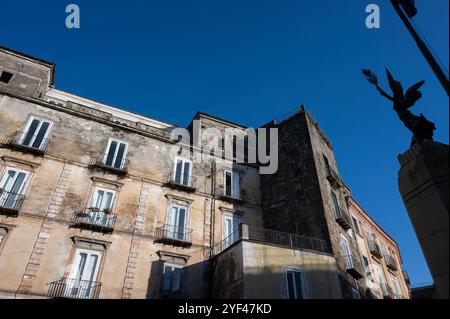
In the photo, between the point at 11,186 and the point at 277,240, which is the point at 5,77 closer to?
the point at 11,186

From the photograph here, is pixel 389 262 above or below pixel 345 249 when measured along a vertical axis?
above

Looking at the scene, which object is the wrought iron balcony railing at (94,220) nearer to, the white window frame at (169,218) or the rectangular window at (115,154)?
the white window frame at (169,218)

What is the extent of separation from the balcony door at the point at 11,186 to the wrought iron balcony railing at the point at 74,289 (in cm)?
484

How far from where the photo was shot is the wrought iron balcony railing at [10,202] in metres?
17.2

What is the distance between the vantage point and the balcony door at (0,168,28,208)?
1778 centimetres

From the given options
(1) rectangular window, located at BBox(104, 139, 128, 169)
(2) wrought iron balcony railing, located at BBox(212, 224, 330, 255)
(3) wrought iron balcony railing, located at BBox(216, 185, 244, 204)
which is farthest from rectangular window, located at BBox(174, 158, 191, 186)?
(2) wrought iron balcony railing, located at BBox(212, 224, 330, 255)

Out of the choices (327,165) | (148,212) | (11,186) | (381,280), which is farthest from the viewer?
(381,280)

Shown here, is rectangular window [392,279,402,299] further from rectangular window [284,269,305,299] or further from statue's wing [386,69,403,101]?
statue's wing [386,69,403,101]

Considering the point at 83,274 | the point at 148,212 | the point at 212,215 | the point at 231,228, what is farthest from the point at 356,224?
the point at 83,274

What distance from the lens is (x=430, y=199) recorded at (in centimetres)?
Result: 718

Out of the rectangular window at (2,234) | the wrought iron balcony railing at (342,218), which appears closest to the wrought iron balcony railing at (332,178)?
the wrought iron balcony railing at (342,218)

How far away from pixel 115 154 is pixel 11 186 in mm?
6352
